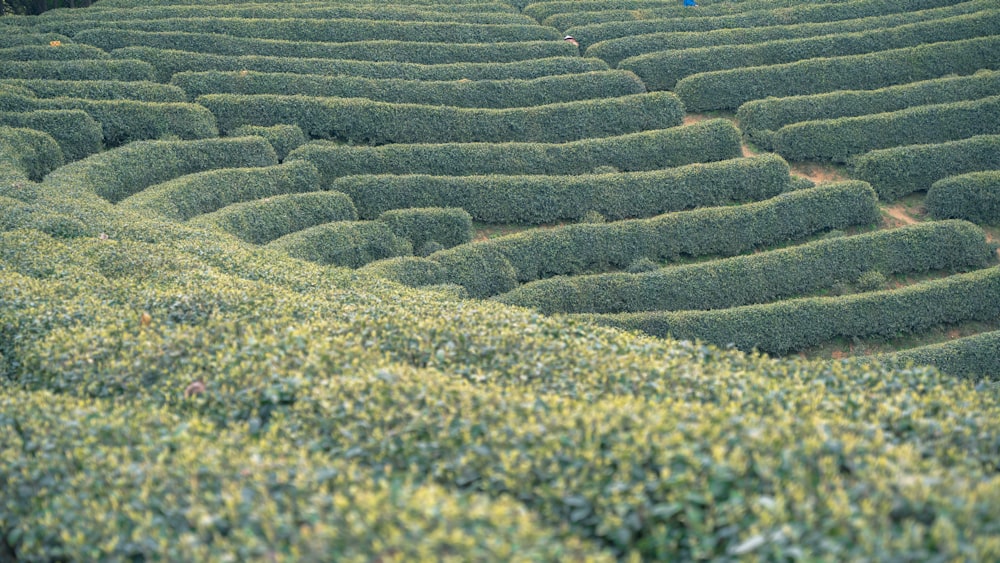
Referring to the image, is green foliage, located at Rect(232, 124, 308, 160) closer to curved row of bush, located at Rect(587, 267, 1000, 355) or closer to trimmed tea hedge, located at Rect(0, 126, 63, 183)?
trimmed tea hedge, located at Rect(0, 126, 63, 183)

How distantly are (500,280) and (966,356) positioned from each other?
13263mm

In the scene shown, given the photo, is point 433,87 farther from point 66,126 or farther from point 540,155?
point 66,126

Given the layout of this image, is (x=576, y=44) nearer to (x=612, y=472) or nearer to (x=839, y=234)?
(x=839, y=234)

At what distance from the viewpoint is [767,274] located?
26125 mm

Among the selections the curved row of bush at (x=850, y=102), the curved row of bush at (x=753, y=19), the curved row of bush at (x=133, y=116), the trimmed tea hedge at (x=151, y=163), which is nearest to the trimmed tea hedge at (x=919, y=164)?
the curved row of bush at (x=850, y=102)

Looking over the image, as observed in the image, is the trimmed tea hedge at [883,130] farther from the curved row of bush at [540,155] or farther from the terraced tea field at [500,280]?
the curved row of bush at [540,155]

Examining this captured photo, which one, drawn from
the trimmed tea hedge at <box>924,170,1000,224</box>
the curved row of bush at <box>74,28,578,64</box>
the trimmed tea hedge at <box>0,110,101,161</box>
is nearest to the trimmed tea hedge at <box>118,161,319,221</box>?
the trimmed tea hedge at <box>0,110,101,161</box>

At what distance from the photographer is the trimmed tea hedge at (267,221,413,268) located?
2441 cm

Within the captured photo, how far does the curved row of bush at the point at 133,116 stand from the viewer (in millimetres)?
29516

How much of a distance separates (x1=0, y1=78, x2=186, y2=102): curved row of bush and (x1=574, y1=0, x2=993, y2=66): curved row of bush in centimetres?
1900

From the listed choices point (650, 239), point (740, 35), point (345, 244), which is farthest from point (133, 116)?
point (740, 35)

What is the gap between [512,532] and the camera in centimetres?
611

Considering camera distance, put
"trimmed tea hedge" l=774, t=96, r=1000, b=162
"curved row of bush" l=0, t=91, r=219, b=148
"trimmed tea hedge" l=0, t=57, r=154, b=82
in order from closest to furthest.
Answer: "curved row of bush" l=0, t=91, r=219, b=148 < "trimmed tea hedge" l=0, t=57, r=154, b=82 < "trimmed tea hedge" l=774, t=96, r=1000, b=162

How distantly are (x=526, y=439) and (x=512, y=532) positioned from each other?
1.55 m
